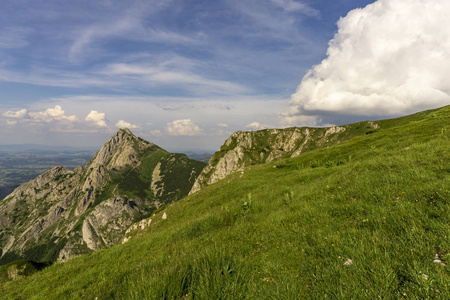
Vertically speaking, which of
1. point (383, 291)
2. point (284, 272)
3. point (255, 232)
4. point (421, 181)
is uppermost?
point (421, 181)

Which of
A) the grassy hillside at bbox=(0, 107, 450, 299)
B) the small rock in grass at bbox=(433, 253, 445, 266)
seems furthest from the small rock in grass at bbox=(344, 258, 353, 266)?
the small rock in grass at bbox=(433, 253, 445, 266)

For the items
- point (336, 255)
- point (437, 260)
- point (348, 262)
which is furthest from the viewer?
point (336, 255)

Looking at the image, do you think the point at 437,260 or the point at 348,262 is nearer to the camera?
the point at 437,260

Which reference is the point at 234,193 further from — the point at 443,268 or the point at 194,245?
the point at 443,268

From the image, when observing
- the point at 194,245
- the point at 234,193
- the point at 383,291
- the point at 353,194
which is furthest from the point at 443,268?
the point at 234,193

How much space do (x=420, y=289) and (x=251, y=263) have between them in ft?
13.5

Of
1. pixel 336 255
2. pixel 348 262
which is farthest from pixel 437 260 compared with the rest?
pixel 336 255

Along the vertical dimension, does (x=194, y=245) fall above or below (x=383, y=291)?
below

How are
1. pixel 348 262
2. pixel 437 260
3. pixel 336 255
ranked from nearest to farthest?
1. pixel 437 260
2. pixel 348 262
3. pixel 336 255

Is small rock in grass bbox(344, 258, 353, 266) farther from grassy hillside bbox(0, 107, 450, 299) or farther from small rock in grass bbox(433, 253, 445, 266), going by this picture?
small rock in grass bbox(433, 253, 445, 266)

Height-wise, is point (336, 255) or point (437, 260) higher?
point (437, 260)

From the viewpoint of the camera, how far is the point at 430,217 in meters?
5.48

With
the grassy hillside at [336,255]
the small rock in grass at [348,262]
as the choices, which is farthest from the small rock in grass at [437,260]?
the small rock in grass at [348,262]

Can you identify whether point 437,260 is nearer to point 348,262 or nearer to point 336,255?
point 348,262
